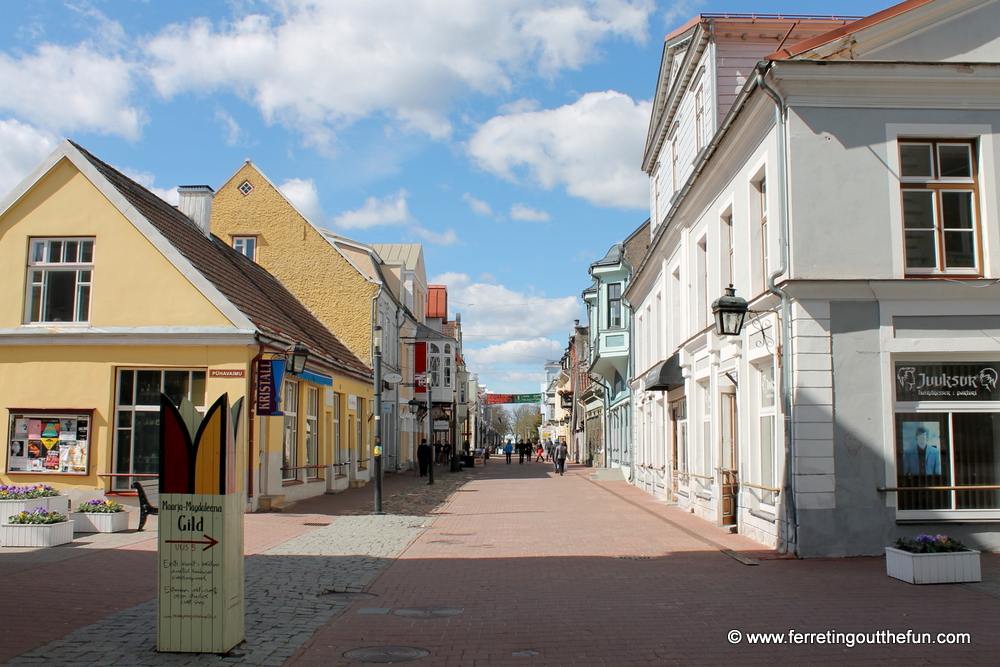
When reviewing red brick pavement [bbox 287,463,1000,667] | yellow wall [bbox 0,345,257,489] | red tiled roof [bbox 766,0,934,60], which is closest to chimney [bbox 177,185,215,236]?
yellow wall [bbox 0,345,257,489]

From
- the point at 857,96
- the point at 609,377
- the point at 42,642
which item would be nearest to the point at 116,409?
the point at 42,642

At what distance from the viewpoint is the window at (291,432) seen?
19.8m

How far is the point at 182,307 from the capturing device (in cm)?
1694

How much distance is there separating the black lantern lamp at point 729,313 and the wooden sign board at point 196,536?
7494 millimetres

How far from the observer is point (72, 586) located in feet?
29.4

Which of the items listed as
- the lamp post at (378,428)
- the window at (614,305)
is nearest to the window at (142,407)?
the lamp post at (378,428)

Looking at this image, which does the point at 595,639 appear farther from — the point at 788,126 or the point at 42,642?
the point at 788,126

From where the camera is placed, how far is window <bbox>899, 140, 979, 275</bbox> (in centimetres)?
1151

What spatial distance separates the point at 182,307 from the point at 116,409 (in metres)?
2.35

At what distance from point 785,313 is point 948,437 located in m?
2.75

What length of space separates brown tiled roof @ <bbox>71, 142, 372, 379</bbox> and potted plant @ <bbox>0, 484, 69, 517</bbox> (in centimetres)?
482

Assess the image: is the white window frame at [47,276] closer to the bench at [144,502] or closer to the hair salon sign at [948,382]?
the bench at [144,502]

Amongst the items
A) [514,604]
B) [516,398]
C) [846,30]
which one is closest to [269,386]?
[514,604]

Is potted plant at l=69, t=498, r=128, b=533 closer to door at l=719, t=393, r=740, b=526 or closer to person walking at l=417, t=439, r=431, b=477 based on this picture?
door at l=719, t=393, r=740, b=526
